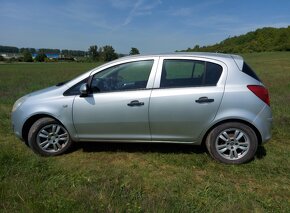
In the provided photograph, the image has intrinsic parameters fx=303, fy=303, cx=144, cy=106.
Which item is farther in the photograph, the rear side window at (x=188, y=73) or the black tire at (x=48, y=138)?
the black tire at (x=48, y=138)

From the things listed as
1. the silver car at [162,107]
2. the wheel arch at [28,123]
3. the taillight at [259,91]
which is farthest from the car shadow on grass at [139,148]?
the taillight at [259,91]

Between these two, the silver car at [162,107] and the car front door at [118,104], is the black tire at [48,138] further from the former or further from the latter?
the car front door at [118,104]

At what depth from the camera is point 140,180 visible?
3.91 m

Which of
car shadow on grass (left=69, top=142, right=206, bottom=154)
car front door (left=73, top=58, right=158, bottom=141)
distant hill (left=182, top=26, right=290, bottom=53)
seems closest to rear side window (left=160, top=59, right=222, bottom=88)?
car front door (left=73, top=58, right=158, bottom=141)

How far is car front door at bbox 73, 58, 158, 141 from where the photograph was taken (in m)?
4.40

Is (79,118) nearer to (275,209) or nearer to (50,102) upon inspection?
(50,102)

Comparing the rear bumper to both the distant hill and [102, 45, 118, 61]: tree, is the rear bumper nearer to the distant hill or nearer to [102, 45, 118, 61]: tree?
the distant hill

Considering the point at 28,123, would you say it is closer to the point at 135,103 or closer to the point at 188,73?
the point at 135,103

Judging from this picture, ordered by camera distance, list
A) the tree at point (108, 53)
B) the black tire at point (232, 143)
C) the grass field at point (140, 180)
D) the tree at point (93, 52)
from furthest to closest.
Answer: the tree at point (93, 52), the tree at point (108, 53), the black tire at point (232, 143), the grass field at point (140, 180)

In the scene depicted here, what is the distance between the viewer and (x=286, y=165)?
171 inches

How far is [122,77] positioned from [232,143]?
1911 millimetres

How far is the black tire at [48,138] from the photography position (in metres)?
4.74

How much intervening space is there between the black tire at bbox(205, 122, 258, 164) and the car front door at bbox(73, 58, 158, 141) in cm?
98

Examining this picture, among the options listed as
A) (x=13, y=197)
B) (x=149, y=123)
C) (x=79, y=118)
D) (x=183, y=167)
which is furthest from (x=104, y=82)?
(x=13, y=197)
